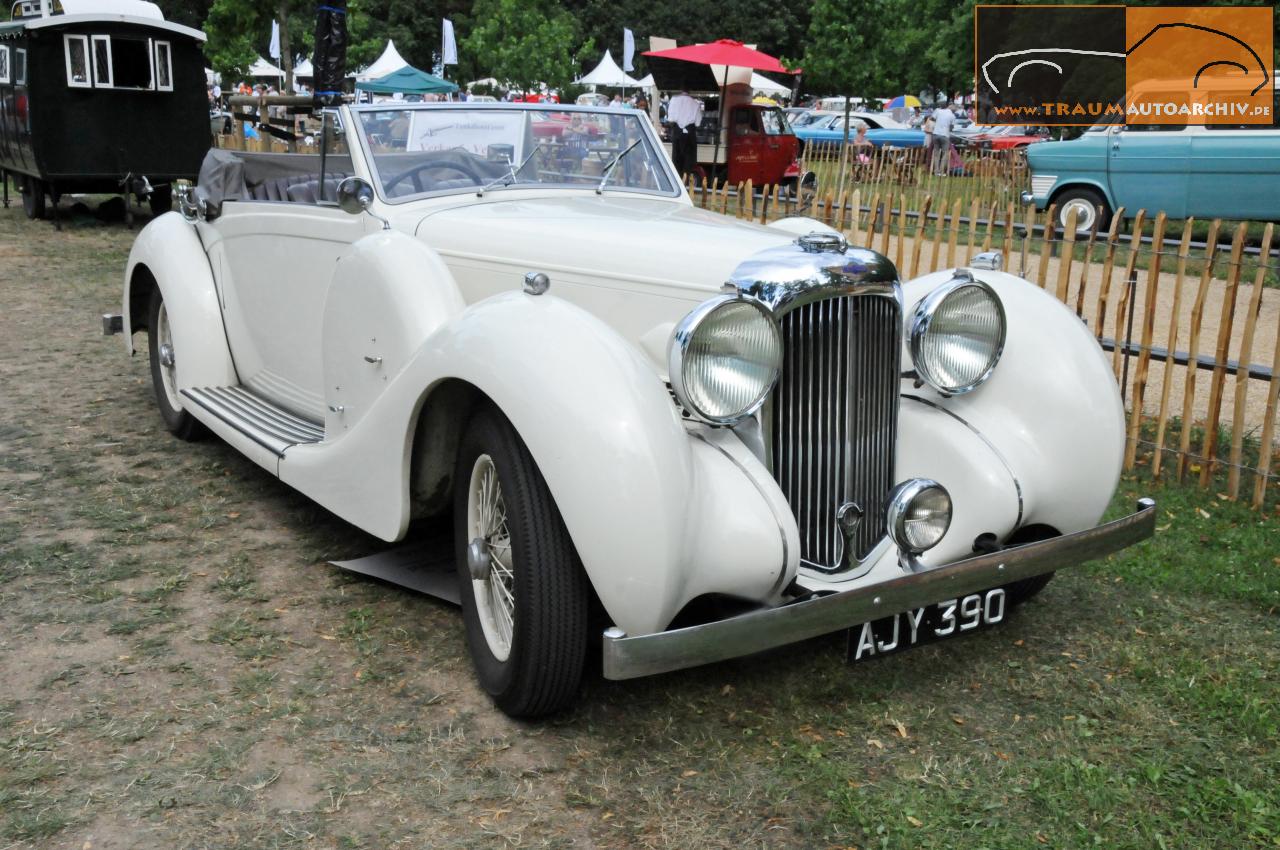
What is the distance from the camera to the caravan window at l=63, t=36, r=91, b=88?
13.4m

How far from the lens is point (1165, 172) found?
12859 mm

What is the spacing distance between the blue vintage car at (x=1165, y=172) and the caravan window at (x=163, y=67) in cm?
1056

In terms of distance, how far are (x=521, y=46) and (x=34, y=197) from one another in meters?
23.9

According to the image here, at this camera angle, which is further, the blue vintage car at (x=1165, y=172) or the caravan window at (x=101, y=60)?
the caravan window at (x=101, y=60)

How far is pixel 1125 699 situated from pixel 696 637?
148 centimetres

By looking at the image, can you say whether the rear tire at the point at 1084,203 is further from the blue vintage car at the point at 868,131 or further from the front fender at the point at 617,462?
the blue vintage car at the point at 868,131

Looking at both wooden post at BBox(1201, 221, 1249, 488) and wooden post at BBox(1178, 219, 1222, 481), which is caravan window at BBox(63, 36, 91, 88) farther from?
wooden post at BBox(1201, 221, 1249, 488)

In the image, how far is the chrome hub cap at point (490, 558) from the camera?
3.17 metres

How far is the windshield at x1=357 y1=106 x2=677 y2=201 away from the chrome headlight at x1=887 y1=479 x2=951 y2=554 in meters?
2.01

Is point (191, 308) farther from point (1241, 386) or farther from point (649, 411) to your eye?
point (1241, 386)

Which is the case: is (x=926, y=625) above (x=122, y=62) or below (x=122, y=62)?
below

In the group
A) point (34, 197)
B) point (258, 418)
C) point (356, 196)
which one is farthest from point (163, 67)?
point (356, 196)

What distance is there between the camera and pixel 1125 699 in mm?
3320

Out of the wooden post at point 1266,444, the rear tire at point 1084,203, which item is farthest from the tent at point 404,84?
the wooden post at point 1266,444
